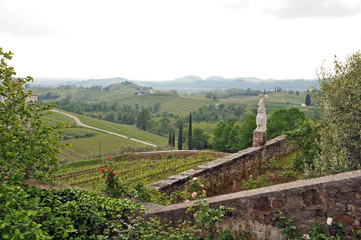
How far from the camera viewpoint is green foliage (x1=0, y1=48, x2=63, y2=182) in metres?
4.20

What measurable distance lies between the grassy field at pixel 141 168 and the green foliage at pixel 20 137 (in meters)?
12.6

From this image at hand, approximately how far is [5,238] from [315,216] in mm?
4262

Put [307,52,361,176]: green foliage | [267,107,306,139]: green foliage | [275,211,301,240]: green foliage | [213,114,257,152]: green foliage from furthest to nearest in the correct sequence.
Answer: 1. [213,114,257,152]: green foliage
2. [267,107,306,139]: green foliage
3. [307,52,361,176]: green foliage
4. [275,211,301,240]: green foliage

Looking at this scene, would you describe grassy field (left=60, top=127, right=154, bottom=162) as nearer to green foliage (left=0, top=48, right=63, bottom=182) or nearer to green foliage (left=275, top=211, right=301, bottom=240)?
green foliage (left=0, top=48, right=63, bottom=182)

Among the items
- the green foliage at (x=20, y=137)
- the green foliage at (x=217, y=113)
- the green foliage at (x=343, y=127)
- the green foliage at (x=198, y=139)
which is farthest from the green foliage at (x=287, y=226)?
the green foliage at (x=217, y=113)

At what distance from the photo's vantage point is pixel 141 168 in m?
31.3

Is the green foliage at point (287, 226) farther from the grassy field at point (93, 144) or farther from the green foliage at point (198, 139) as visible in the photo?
the green foliage at point (198, 139)

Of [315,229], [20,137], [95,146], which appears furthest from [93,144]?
[315,229]

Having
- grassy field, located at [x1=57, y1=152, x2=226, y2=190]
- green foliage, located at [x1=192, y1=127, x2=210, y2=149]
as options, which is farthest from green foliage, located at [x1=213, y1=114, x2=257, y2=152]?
grassy field, located at [x1=57, y1=152, x2=226, y2=190]

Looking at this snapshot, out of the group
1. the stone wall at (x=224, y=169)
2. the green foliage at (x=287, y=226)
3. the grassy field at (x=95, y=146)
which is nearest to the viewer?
the green foliage at (x=287, y=226)

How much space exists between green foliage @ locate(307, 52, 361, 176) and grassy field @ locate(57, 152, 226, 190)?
1362 cm

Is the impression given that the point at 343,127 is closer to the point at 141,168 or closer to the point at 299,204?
the point at 299,204

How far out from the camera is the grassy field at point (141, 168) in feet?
84.1

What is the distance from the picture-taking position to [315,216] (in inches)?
151
